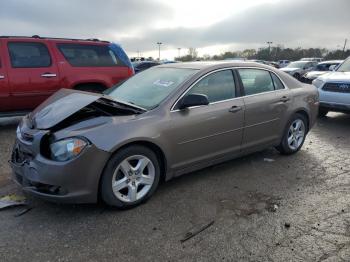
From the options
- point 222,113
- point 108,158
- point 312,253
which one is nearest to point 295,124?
point 222,113

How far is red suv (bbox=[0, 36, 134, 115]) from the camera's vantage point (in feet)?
22.9

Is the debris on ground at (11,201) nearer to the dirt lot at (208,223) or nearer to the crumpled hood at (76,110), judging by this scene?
the dirt lot at (208,223)

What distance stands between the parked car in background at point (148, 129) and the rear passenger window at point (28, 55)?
2969mm

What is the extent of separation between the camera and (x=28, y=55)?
23.6 feet

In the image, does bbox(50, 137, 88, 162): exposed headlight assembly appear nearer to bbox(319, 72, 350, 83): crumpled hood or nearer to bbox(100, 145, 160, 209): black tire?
bbox(100, 145, 160, 209): black tire

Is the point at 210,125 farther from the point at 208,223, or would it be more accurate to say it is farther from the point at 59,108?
the point at 59,108

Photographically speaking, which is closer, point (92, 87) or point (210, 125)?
point (210, 125)

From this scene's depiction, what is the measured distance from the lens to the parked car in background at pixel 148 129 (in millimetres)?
3471

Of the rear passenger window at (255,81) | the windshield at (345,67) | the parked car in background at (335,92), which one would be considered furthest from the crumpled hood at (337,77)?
the rear passenger window at (255,81)

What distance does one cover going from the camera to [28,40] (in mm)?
7227

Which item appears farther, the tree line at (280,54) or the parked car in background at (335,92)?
the tree line at (280,54)

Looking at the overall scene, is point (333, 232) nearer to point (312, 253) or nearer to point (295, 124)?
point (312, 253)

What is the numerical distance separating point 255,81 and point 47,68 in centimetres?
437

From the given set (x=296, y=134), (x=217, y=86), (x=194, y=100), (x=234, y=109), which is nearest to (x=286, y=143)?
(x=296, y=134)
